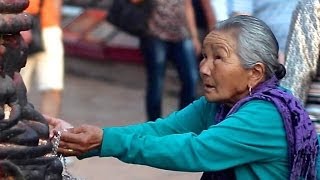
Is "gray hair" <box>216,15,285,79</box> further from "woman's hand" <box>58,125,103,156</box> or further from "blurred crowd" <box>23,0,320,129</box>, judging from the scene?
"blurred crowd" <box>23,0,320,129</box>

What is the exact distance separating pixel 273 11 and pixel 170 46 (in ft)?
5.76

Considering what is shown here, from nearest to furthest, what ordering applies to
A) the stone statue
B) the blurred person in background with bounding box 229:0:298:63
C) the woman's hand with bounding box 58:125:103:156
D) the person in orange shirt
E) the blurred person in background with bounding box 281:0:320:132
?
the stone statue < the woman's hand with bounding box 58:125:103:156 < the blurred person in background with bounding box 281:0:320:132 < the blurred person in background with bounding box 229:0:298:63 < the person in orange shirt

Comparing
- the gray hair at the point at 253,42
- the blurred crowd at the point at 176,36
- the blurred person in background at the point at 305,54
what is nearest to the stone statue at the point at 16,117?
the gray hair at the point at 253,42

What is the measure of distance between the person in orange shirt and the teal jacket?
3447mm

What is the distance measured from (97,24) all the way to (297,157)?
27.9 feet

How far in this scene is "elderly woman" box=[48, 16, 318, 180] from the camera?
3541 millimetres

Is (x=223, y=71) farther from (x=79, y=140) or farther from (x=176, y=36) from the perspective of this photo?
(x=176, y=36)

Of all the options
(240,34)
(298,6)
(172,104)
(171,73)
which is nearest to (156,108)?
(172,104)

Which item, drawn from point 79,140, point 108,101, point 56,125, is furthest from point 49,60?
point 79,140

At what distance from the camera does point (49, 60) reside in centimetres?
710

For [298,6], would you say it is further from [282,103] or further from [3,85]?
[3,85]

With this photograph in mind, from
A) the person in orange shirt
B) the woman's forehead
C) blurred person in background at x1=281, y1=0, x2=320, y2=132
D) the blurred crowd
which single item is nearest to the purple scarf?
the woman's forehead

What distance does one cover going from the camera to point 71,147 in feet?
11.5

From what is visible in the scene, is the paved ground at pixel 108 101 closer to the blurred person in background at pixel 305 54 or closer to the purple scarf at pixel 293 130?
the blurred person in background at pixel 305 54
